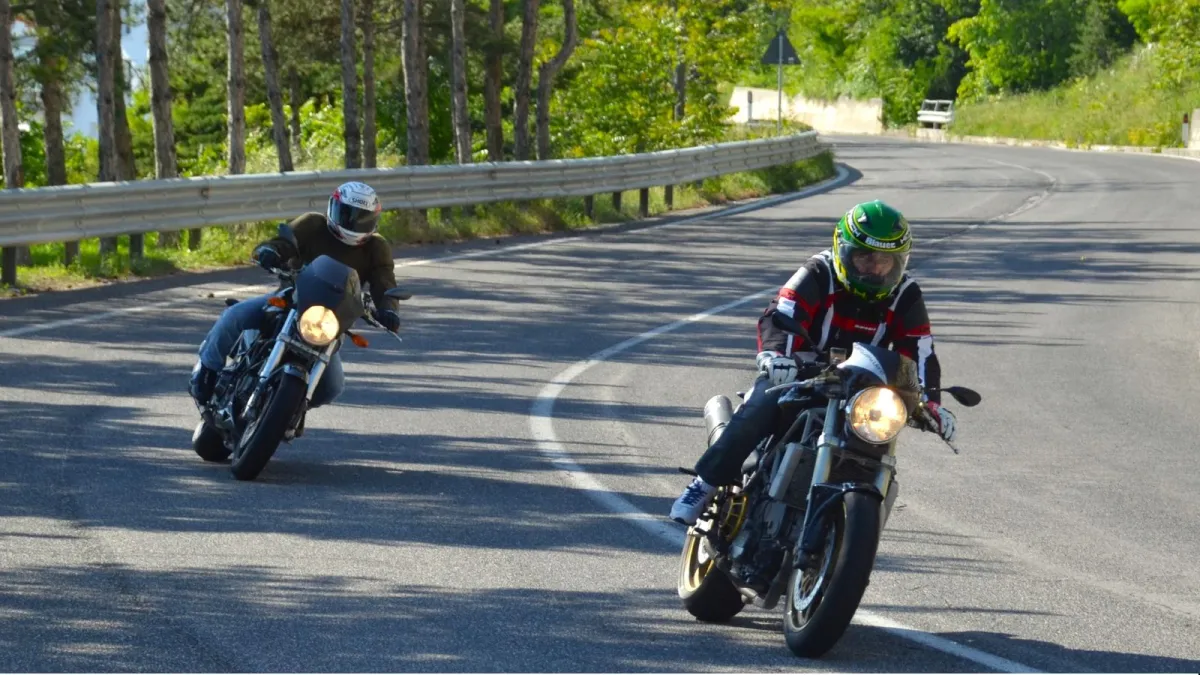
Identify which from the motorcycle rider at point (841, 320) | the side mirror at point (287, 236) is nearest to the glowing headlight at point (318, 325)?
the side mirror at point (287, 236)

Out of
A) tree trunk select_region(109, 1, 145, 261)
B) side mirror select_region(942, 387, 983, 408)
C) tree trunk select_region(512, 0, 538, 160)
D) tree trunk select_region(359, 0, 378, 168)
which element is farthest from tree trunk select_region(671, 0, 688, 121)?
side mirror select_region(942, 387, 983, 408)

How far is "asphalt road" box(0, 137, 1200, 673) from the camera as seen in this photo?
20.8 ft

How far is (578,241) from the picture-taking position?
24094mm

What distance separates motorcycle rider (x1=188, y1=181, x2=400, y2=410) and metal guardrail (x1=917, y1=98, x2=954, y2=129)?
→ 7278 centimetres

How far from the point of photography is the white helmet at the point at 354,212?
973 centimetres

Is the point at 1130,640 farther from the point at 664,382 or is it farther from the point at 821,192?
the point at 821,192

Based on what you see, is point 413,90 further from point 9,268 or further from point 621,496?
point 621,496

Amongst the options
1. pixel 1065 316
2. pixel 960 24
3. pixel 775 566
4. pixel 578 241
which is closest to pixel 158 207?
pixel 578 241

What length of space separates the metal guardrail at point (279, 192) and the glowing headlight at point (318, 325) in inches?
311

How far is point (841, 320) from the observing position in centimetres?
680

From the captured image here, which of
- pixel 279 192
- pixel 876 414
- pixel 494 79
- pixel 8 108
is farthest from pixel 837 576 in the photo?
pixel 494 79

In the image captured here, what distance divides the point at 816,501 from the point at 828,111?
298 ft

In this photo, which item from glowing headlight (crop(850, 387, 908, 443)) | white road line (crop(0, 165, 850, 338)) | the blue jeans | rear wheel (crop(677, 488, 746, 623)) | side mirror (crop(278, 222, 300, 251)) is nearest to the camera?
glowing headlight (crop(850, 387, 908, 443))

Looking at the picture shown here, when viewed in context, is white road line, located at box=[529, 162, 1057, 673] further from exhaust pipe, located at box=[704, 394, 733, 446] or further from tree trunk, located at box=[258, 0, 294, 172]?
tree trunk, located at box=[258, 0, 294, 172]
